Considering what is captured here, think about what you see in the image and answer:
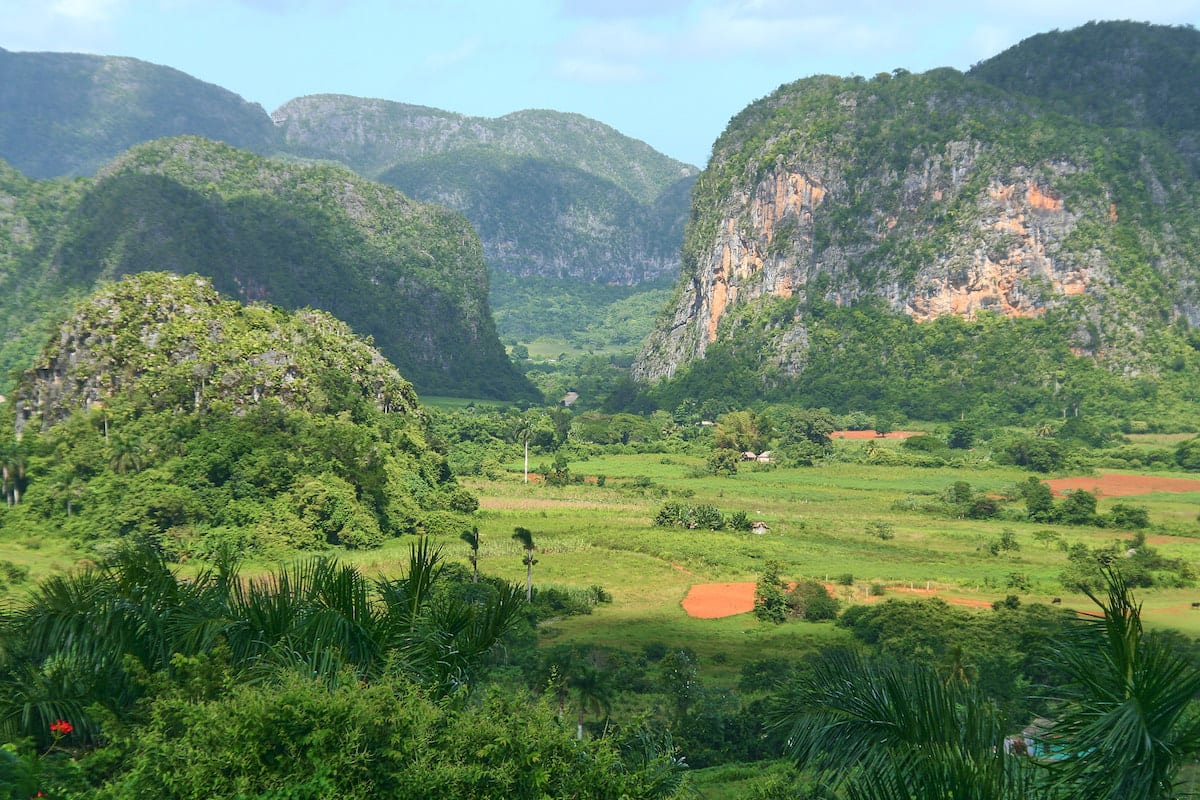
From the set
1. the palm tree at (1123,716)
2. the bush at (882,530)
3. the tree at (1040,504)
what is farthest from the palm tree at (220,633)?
the tree at (1040,504)

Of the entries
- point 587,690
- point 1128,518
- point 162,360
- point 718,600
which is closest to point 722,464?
point 1128,518

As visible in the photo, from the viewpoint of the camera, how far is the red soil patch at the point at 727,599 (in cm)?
3544

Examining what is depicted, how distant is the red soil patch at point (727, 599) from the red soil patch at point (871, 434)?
4645 centimetres

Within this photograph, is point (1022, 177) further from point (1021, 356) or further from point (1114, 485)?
point (1114, 485)

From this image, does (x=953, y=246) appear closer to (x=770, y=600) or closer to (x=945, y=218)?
(x=945, y=218)

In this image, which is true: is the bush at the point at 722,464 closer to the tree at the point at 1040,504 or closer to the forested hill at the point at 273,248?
the tree at the point at 1040,504

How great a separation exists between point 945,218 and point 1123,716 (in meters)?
101

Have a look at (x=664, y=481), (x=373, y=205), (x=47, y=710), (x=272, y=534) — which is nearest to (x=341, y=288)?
(x=373, y=205)

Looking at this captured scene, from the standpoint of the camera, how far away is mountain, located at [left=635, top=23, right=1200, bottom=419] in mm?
94250

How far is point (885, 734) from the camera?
8.00 meters

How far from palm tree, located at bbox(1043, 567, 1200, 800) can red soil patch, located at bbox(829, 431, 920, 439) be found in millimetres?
77812

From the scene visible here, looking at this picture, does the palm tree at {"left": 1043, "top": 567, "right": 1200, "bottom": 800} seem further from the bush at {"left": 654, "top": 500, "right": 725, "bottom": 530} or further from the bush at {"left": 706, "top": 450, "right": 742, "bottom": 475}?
the bush at {"left": 706, "top": 450, "right": 742, "bottom": 475}

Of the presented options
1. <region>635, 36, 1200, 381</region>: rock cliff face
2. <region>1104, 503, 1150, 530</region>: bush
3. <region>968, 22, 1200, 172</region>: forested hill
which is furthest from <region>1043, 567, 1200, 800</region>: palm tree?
<region>968, 22, 1200, 172</region>: forested hill

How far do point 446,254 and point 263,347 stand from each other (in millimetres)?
78538
